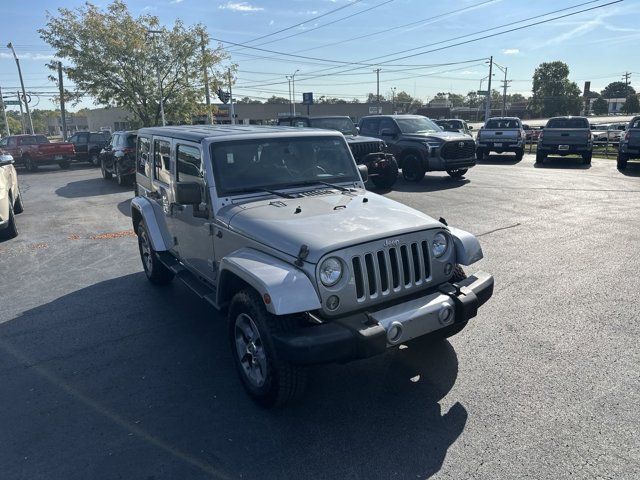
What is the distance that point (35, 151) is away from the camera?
22.8 metres

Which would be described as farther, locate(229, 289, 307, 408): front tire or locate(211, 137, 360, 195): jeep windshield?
locate(211, 137, 360, 195): jeep windshield

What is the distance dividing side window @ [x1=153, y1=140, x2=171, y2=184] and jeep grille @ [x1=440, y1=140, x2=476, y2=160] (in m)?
9.99

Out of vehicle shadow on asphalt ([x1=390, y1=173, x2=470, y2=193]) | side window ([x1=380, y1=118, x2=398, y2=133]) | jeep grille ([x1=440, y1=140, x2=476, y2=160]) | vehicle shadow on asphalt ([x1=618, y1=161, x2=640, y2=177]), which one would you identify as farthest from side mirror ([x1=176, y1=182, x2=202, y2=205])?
vehicle shadow on asphalt ([x1=618, y1=161, x2=640, y2=177])

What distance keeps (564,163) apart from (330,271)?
19456 mm

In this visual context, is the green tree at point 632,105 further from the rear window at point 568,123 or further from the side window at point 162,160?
the side window at point 162,160

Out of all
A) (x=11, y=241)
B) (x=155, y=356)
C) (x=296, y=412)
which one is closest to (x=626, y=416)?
(x=296, y=412)

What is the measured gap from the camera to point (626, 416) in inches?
126

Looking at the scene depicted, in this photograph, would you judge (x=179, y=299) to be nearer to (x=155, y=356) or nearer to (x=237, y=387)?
(x=155, y=356)

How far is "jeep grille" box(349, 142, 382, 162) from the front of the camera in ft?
40.5

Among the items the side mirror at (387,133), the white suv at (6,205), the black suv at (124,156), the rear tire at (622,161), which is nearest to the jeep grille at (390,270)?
the white suv at (6,205)

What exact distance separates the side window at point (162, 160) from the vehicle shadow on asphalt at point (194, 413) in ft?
5.51

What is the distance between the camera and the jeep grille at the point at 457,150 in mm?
13670

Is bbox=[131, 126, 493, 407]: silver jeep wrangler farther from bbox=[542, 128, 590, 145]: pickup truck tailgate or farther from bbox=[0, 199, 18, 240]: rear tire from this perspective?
bbox=[542, 128, 590, 145]: pickup truck tailgate

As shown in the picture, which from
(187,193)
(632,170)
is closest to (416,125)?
(632,170)
